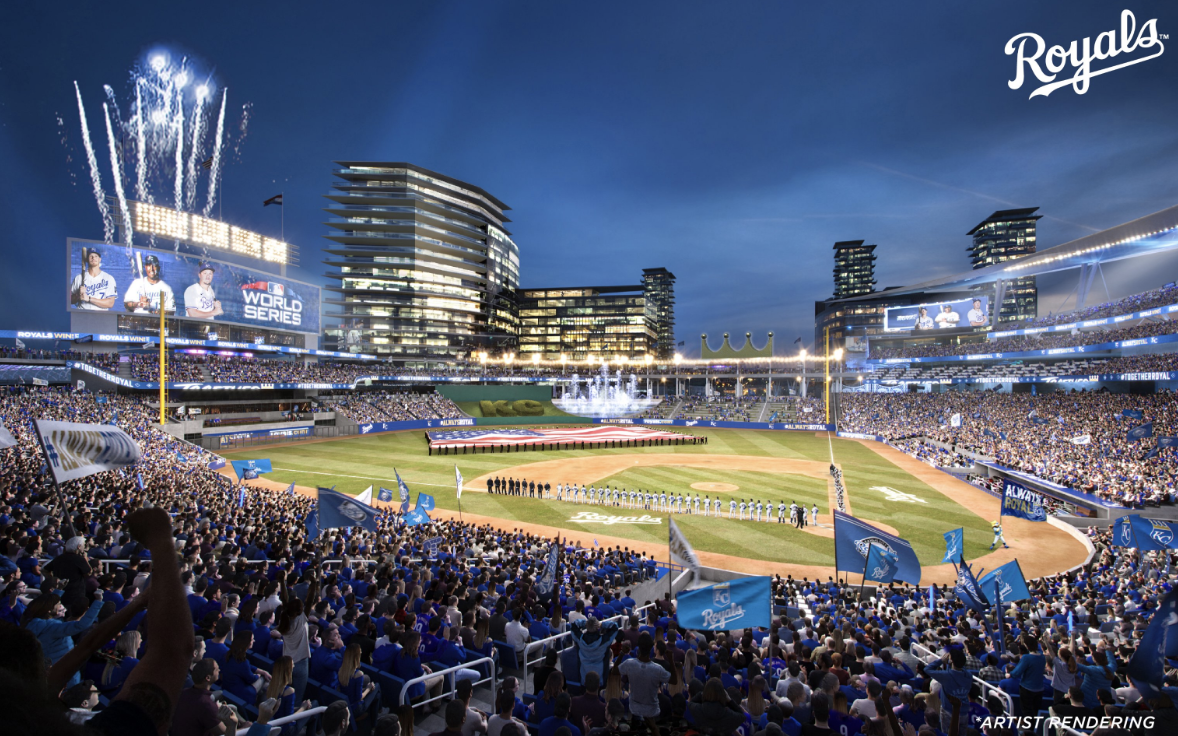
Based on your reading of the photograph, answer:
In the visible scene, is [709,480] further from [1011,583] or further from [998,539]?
[1011,583]

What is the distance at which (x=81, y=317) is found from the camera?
50.9 m

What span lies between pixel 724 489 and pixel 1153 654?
29.3 m

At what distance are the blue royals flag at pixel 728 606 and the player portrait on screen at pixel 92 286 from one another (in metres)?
62.2

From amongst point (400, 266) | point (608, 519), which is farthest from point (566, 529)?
point (400, 266)

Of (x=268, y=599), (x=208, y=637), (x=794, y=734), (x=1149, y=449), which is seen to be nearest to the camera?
(x=794, y=734)

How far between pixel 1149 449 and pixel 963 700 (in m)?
36.9

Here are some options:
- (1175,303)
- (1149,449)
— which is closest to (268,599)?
(1149,449)

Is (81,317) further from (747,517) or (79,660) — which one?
(79,660)

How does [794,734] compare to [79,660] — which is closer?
[79,660]

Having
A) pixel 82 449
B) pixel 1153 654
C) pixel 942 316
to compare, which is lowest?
pixel 1153 654

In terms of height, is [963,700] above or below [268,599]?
below

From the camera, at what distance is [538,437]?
58250 mm

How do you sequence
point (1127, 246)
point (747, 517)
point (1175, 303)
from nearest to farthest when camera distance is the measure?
Answer: point (747, 517), point (1175, 303), point (1127, 246)

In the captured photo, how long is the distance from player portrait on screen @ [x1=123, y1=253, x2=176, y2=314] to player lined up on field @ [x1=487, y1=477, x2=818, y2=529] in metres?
41.7
